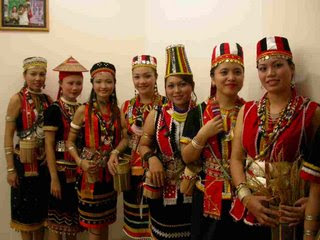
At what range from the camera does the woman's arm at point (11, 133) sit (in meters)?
2.73

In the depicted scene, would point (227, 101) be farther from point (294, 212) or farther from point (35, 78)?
point (35, 78)

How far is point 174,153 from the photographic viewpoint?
2045mm

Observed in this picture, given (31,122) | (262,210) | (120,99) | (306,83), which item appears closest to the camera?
(262,210)

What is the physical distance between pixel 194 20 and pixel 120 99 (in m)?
0.99

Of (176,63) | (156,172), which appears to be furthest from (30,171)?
(176,63)

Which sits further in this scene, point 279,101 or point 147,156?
point 147,156

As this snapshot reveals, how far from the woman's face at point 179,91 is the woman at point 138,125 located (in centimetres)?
27

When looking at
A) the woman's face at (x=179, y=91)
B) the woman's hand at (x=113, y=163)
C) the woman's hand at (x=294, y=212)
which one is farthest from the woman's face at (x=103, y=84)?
the woman's hand at (x=294, y=212)

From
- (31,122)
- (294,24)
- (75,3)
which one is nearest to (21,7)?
(75,3)

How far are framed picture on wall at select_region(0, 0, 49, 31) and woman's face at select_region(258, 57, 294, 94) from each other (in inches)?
81.7

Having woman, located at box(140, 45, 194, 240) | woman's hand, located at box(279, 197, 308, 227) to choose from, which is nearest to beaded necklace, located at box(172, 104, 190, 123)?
woman, located at box(140, 45, 194, 240)

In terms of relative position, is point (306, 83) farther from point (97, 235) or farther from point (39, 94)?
point (39, 94)

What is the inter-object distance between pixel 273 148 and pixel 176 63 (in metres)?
0.83

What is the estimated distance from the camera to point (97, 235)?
250 centimetres
